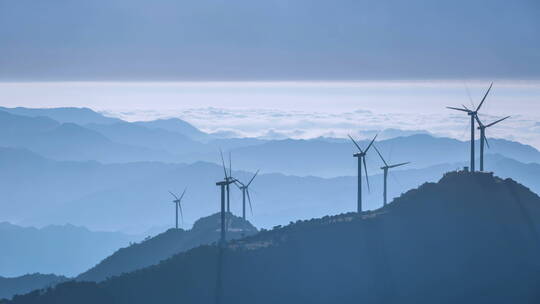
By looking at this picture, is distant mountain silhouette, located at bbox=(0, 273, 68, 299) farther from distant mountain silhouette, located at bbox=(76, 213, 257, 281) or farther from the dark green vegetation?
the dark green vegetation

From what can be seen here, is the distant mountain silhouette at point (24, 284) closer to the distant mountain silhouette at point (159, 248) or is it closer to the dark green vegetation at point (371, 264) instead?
the distant mountain silhouette at point (159, 248)

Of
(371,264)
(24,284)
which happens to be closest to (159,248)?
(24,284)

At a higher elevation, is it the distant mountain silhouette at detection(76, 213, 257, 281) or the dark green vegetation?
the dark green vegetation

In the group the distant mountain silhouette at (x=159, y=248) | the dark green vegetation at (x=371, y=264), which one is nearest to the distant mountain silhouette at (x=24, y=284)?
the distant mountain silhouette at (x=159, y=248)

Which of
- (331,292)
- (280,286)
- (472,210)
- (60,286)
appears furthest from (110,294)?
(472,210)

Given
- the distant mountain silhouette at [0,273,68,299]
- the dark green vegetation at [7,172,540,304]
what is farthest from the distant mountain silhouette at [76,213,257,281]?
the dark green vegetation at [7,172,540,304]
